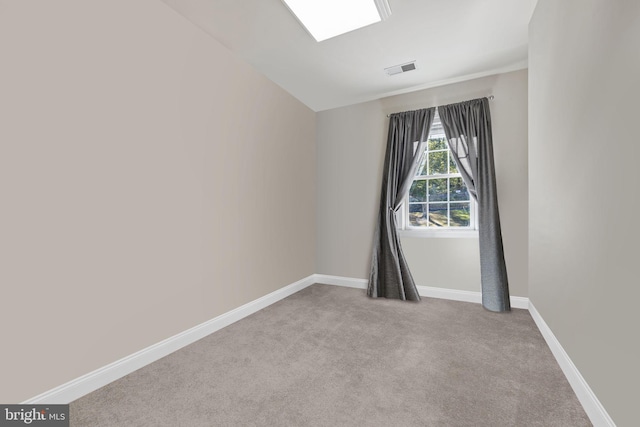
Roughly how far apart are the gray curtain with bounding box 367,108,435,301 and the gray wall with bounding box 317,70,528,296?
0.61 feet

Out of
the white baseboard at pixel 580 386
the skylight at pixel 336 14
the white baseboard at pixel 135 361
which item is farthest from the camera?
the skylight at pixel 336 14

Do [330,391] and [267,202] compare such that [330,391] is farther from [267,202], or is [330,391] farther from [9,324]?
[267,202]

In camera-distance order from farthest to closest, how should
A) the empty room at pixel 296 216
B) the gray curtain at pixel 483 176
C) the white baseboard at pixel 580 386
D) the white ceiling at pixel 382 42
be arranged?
the gray curtain at pixel 483 176 < the white ceiling at pixel 382 42 < the empty room at pixel 296 216 < the white baseboard at pixel 580 386

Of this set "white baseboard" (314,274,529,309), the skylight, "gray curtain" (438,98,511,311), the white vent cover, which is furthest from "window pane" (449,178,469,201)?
the skylight

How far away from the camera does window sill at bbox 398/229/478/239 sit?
10.3ft

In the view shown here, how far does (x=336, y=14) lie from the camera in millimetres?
2088

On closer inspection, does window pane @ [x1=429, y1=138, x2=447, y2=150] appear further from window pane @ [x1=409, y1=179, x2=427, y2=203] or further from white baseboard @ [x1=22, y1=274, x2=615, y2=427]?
white baseboard @ [x1=22, y1=274, x2=615, y2=427]

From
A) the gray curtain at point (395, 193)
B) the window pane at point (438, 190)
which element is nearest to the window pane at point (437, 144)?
the gray curtain at point (395, 193)

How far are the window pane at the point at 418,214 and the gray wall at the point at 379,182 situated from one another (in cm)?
22

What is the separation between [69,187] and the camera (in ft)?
5.06

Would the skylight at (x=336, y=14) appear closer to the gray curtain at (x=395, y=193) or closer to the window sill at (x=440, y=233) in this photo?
the gray curtain at (x=395, y=193)

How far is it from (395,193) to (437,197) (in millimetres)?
547

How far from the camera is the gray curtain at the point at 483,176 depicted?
282 cm

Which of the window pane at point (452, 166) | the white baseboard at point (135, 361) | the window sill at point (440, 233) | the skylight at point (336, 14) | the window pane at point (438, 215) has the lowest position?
the white baseboard at point (135, 361)
